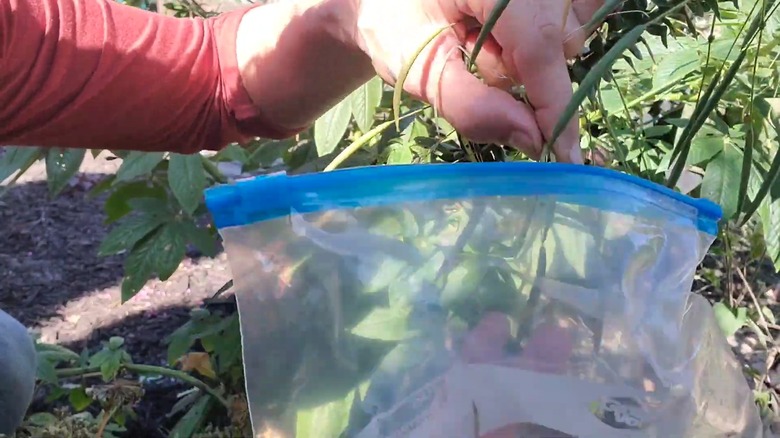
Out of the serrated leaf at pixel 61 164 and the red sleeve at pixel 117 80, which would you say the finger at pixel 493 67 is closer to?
the red sleeve at pixel 117 80

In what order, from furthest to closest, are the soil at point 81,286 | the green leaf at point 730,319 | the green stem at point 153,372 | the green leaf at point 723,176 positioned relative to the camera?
the soil at point 81,286
the green stem at point 153,372
the green leaf at point 730,319
the green leaf at point 723,176

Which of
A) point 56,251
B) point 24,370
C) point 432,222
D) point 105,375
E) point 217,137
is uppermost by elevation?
point 432,222

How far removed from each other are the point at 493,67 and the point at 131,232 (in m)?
0.78

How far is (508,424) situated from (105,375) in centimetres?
94

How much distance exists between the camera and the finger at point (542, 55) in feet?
1.47

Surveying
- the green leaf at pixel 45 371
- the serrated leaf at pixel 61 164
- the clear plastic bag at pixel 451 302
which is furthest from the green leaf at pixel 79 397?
the clear plastic bag at pixel 451 302

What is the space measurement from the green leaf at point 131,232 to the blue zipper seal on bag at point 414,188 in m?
0.73

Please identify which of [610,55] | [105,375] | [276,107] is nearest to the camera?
[610,55]

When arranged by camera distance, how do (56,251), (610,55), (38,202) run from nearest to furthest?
(610,55) < (56,251) < (38,202)

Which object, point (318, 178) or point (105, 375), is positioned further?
point (105, 375)

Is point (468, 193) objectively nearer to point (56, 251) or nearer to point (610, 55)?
point (610, 55)

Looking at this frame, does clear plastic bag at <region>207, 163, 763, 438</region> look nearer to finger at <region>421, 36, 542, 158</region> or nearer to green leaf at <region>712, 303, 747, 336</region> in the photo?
finger at <region>421, 36, 542, 158</region>

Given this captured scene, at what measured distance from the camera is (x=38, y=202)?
2.53m

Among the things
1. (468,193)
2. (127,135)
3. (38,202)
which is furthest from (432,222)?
(38,202)
